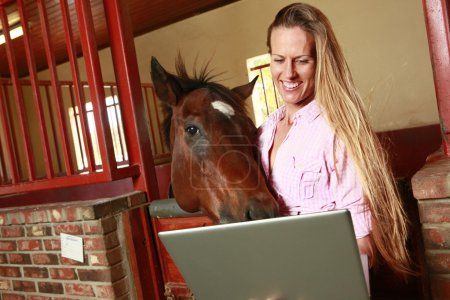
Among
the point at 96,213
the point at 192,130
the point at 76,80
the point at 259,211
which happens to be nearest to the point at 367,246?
the point at 259,211

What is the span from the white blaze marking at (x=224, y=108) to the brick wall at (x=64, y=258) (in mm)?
640

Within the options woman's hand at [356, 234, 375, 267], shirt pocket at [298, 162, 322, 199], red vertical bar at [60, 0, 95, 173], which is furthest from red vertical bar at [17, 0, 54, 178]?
woman's hand at [356, 234, 375, 267]

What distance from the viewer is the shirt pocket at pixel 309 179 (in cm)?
109

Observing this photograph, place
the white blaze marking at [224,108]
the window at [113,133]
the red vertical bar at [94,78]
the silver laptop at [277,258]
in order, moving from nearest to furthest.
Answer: the silver laptop at [277,258], the white blaze marking at [224,108], the red vertical bar at [94,78], the window at [113,133]

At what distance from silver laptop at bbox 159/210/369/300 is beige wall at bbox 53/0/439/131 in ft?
11.6

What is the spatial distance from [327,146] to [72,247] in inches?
46.3

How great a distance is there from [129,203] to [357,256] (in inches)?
46.0

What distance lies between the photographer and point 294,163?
3.75 feet

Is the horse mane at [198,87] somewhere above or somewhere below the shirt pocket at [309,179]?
above

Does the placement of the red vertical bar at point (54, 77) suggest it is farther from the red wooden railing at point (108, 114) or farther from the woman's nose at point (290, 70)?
the woman's nose at point (290, 70)

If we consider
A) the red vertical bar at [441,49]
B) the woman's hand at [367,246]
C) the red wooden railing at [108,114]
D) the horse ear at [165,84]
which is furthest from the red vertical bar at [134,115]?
the red vertical bar at [441,49]

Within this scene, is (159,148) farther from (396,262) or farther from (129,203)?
(396,262)

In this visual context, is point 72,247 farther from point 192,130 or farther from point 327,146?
point 327,146

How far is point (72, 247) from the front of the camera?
167cm
